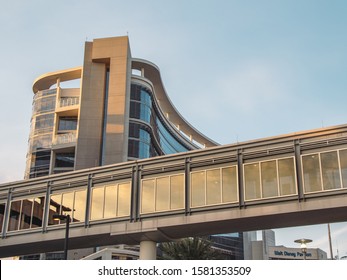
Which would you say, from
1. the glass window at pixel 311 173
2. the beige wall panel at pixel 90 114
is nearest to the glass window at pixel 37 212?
the glass window at pixel 311 173

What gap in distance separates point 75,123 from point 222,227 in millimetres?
56254

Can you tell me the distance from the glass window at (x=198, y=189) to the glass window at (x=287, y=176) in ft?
14.5

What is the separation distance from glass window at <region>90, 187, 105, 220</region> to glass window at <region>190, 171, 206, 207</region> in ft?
20.5

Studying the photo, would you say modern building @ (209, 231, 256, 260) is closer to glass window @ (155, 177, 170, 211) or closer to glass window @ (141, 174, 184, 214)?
glass window @ (141, 174, 184, 214)

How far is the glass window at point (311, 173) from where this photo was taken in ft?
79.7

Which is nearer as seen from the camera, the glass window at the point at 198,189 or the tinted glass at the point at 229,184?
the tinted glass at the point at 229,184

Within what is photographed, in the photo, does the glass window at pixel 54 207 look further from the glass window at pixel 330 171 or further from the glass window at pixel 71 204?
the glass window at pixel 330 171

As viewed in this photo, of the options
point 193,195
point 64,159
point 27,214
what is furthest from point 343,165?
point 64,159

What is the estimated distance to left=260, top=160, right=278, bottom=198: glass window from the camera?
25250 mm

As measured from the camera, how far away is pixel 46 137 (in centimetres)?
7844
